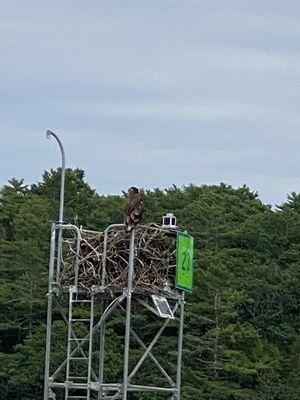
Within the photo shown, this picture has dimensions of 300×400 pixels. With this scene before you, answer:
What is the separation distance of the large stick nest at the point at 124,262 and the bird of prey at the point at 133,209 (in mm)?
799

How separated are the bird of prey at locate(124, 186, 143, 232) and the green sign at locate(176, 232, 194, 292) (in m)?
1.24

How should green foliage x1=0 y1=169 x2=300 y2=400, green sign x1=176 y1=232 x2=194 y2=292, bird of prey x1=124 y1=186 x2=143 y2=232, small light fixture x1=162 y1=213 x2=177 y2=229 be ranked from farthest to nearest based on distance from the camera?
1. green foliage x1=0 y1=169 x2=300 y2=400
2. small light fixture x1=162 y1=213 x2=177 y2=229
3. green sign x1=176 y1=232 x2=194 y2=292
4. bird of prey x1=124 y1=186 x2=143 y2=232

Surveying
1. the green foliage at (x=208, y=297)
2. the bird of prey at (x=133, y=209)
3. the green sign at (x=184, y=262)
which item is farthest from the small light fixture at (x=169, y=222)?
the green foliage at (x=208, y=297)

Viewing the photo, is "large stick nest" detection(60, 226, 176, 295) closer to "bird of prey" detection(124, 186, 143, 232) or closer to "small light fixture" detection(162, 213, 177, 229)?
"small light fixture" detection(162, 213, 177, 229)

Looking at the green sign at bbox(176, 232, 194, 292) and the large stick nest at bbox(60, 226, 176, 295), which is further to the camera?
the green sign at bbox(176, 232, 194, 292)

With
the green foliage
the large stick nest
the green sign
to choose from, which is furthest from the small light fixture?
the green foliage

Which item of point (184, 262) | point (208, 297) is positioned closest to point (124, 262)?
point (184, 262)

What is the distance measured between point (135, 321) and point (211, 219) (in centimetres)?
936

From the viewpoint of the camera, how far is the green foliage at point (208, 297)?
50.9 metres

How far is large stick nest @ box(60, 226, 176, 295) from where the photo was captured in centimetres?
2211

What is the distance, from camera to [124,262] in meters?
22.2

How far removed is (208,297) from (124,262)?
30924mm

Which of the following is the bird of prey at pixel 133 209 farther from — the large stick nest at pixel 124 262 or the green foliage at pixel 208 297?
the green foliage at pixel 208 297

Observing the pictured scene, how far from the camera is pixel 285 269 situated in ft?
196
